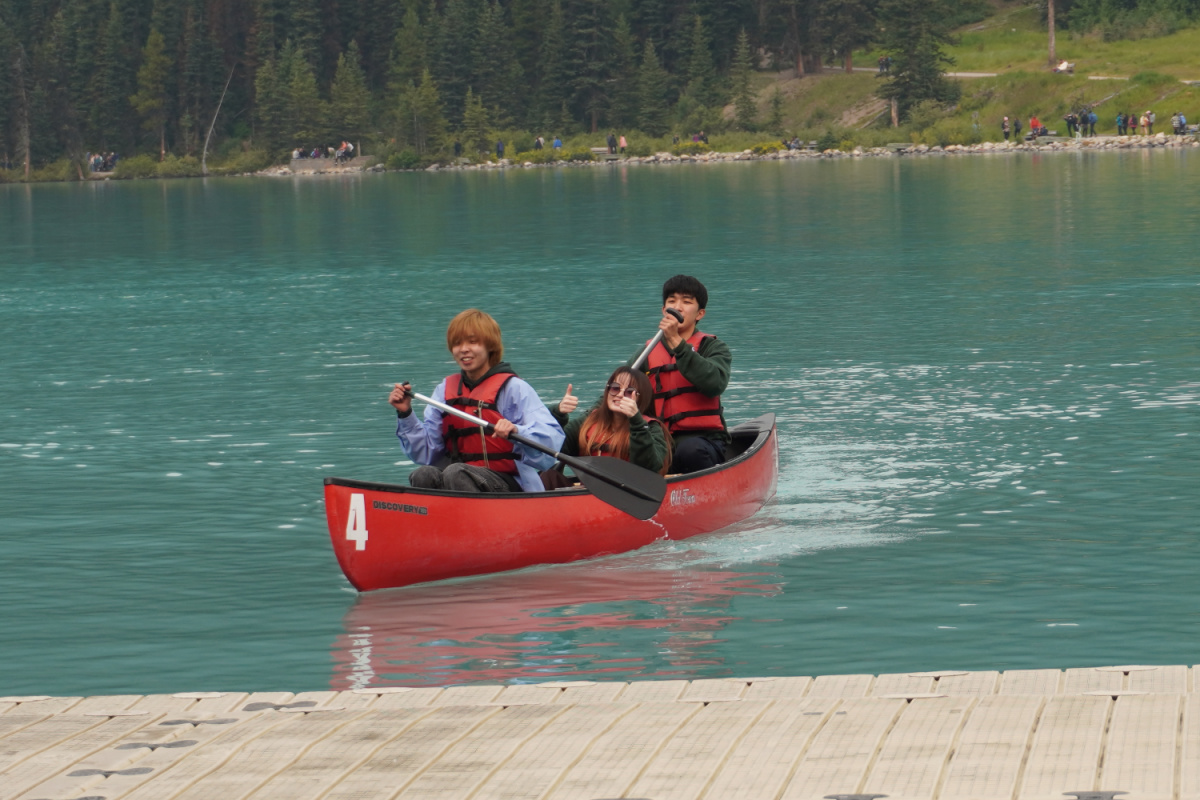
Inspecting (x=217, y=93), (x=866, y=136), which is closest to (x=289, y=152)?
(x=217, y=93)

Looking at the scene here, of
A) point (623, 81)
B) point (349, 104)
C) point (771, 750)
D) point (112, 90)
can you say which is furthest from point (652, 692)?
point (112, 90)

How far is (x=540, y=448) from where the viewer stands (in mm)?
10453

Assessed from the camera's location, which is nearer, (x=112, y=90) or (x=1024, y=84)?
(x=1024, y=84)

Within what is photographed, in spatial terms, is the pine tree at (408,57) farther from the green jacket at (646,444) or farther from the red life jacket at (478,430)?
the red life jacket at (478,430)

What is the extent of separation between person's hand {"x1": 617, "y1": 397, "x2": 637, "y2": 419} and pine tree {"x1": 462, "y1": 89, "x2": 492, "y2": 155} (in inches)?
4022

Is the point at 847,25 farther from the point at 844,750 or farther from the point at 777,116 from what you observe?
the point at 844,750

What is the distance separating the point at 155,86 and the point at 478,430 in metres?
122

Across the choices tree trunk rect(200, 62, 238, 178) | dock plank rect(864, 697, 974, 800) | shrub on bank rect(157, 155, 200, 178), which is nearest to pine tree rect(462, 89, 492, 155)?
tree trunk rect(200, 62, 238, 178)

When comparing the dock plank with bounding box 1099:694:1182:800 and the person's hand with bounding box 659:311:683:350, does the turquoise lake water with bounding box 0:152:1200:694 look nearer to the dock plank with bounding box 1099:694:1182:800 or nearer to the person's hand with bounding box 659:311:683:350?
the person's hand with bounding box 659:311:683:350

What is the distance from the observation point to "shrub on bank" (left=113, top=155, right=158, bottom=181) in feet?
403

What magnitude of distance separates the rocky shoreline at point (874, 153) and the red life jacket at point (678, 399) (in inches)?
2800

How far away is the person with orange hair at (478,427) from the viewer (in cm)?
1049

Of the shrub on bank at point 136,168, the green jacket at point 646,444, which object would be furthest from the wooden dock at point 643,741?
the shrub on bank at point 136,168

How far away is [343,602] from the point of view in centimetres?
1034
